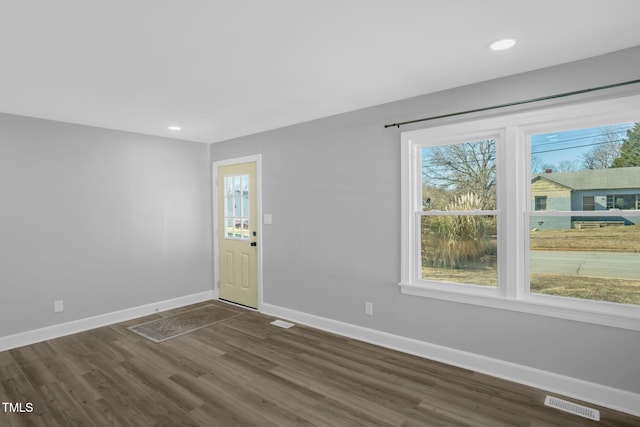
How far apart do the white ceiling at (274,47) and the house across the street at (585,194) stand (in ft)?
2.85

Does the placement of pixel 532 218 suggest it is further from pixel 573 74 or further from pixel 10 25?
pixel 10 25

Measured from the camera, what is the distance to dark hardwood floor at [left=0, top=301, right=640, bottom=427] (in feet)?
7.48

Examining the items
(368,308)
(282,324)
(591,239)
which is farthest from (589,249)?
(282,324)

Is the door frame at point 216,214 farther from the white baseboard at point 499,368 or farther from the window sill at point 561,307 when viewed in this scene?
the window sill at point 561,307

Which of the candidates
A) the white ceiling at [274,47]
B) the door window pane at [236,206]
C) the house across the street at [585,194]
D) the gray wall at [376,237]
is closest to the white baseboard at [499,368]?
the gray wall at [376,237]

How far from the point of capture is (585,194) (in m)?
2.53

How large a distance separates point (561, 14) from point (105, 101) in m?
3.66

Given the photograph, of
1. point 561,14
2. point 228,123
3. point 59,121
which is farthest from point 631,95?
point 59,121

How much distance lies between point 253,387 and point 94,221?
116 inches

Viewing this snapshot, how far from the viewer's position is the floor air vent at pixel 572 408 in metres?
2.24

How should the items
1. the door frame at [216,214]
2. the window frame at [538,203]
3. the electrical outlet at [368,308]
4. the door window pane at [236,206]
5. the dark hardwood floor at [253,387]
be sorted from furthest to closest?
the door window pane at [236,206] < the door frame at [216,214] < the electrical outlet at [368,308] < the window frame at [538,203] < the dark hardwood floor at [253,387]

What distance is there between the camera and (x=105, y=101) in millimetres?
3197

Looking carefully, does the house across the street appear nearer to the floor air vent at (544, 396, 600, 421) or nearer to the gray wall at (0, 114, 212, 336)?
the floor air vent at (544, 396, 600, 421)

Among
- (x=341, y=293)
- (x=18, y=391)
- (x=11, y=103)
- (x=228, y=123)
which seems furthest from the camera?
(x=228, y=123)
